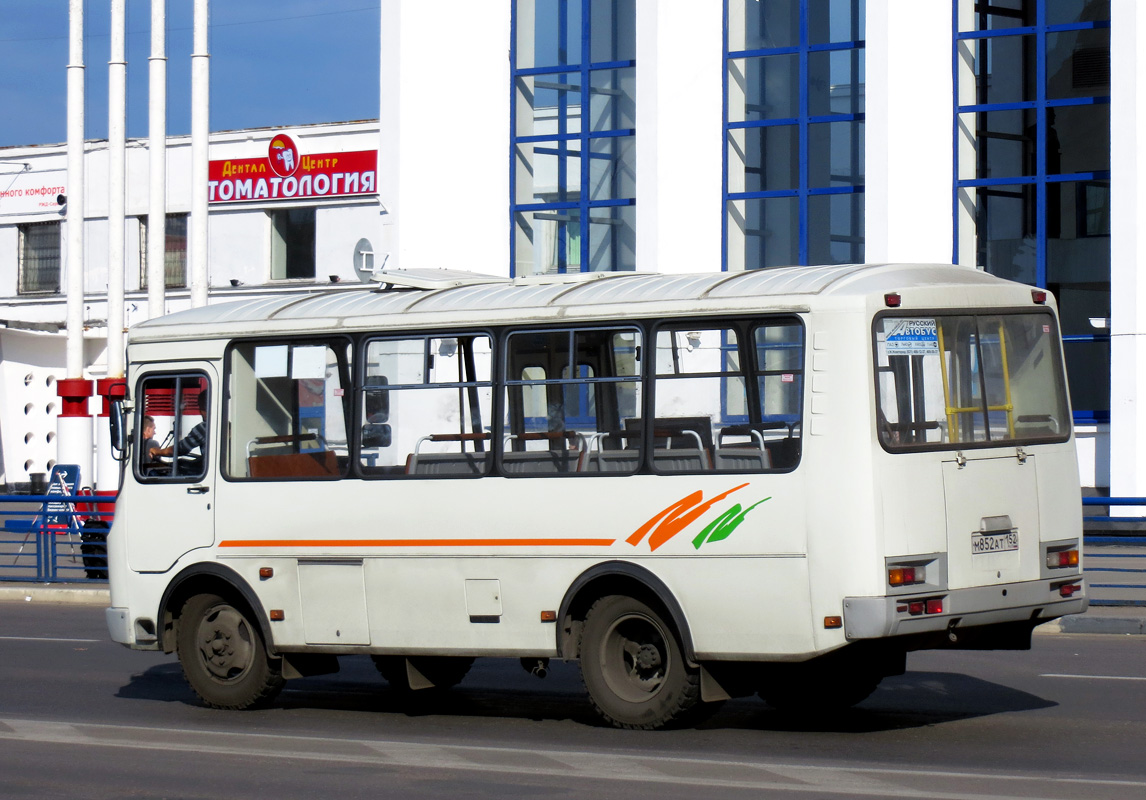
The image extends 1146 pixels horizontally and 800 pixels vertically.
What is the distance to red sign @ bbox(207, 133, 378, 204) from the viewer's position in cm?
3850

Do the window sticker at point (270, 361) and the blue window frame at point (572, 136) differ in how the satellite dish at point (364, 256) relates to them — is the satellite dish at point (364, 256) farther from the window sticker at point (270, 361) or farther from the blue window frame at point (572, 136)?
the window sticker at point (270, 361)

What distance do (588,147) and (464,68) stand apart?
9.18ft

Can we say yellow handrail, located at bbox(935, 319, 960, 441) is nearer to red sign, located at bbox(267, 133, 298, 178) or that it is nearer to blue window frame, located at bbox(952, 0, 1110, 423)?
blue window frame, located at bbox(952, 0, 1110, 423)

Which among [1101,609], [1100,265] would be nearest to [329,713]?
[1101,609]

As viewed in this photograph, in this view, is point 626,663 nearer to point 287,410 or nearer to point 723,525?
point 723,525

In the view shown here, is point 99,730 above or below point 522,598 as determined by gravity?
below

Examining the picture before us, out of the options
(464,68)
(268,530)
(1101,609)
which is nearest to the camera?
(268,530)

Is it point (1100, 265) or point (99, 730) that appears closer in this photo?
point (99, 730)

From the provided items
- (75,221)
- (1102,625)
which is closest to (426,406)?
(1102,625)

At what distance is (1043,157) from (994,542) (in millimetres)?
17795

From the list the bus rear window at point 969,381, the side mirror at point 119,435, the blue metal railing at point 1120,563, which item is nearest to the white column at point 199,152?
the blue metal railing at point 1120,563

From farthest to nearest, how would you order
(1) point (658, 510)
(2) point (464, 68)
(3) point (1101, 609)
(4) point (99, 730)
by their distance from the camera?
(2) point (464, 68)
(3) point (1101, 609)
(4) point (99, 730)
(1) point (658, 510)

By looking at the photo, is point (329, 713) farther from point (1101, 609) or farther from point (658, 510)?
point (1101, 609)

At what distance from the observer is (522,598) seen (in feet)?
33.8
